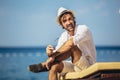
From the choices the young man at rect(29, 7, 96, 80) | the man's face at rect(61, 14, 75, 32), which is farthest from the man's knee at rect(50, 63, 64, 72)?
the man's face at rect(61, 14, 75, 32)

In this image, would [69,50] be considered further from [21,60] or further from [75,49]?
[21,60]

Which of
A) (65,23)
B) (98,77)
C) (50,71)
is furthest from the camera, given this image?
(65,23)

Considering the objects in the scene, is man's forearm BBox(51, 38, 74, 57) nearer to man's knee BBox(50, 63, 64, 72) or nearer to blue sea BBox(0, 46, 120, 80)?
man's knee BBox(50, 63, 64, 72)

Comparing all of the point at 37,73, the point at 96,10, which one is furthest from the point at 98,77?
the point at 96,10

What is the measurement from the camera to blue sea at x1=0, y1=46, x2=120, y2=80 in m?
2.48

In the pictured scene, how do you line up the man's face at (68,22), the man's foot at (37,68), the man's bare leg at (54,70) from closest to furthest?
1. the man's bare leg at (54,70)
2. the man's foot at (37,68)
3. the man's face at (68,22)

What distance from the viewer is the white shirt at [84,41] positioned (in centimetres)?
242

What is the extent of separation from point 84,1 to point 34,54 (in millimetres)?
650

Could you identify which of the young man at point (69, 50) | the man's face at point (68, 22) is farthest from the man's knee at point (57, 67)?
the man's face at point (68, 22)

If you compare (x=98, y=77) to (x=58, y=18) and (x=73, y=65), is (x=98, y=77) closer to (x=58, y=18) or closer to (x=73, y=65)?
(x=73, y=65)

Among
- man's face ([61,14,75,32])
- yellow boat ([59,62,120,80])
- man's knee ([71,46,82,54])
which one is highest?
man's face ([61,14,75,32])

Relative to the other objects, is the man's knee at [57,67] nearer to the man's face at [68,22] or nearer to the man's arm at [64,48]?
the man's arm at [64,48]

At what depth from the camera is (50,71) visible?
7.69 ft

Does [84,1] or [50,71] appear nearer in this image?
[50,71]
